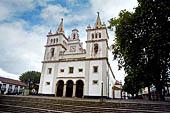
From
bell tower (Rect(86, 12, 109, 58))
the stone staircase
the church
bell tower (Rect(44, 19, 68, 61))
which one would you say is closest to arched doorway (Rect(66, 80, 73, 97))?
the church

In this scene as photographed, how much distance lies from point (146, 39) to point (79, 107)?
34.1ft

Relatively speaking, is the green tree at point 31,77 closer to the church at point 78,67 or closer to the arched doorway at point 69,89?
the church at point 78,67

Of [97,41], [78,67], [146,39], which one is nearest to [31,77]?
[78,67]

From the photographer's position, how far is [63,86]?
80.8 feet

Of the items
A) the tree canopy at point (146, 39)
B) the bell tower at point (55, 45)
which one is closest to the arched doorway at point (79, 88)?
the bell tower at point (55, 45)

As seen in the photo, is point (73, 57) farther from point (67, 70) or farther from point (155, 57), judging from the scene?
point (155, 57)

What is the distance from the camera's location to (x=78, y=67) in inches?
953

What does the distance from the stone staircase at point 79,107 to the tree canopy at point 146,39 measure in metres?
4.85

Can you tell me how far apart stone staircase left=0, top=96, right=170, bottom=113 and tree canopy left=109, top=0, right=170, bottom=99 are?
4.85m

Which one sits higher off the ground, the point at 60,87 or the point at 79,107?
the point at 60,87

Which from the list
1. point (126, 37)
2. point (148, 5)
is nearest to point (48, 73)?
point (126, 37)

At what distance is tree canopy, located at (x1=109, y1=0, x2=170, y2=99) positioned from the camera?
1259 centimetres

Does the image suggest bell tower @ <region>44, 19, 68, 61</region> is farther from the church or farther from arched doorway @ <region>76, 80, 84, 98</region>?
arched doorway @ <region>76, 80, 84, 98</region>

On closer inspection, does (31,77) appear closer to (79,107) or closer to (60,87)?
(60,87)
